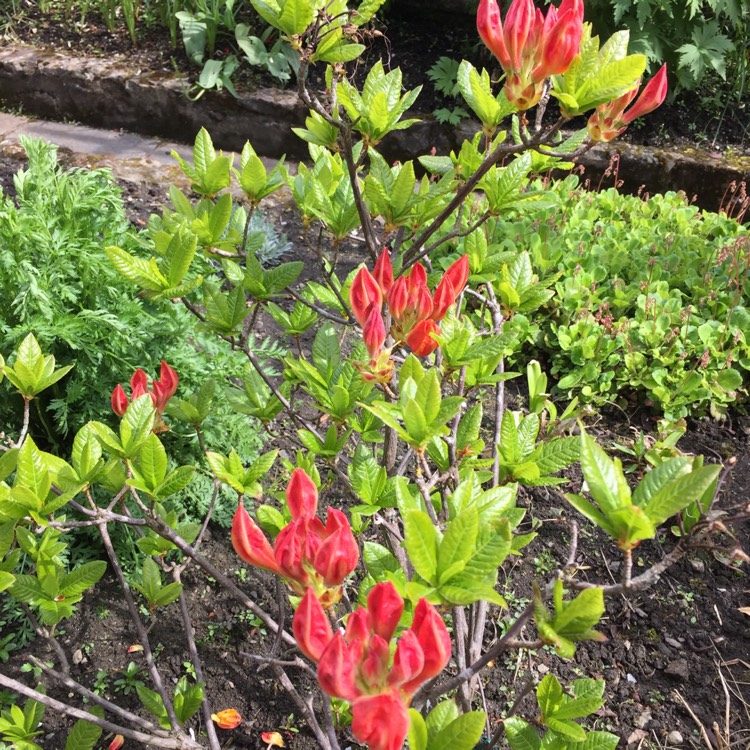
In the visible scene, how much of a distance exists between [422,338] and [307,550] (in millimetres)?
380

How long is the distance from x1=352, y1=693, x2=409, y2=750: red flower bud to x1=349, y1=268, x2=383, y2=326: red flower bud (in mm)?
541

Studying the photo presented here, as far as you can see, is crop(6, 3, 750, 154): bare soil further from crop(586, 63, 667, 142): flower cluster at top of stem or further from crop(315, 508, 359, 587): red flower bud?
crop(315, 508, 359, 587): red flower bud

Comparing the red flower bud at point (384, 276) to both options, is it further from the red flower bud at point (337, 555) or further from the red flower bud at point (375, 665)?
the red flower bud at point (375, 665)

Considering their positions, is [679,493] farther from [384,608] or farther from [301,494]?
[301,494]

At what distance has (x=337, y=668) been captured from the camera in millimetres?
689

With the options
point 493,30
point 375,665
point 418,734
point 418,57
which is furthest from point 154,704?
point 418,57

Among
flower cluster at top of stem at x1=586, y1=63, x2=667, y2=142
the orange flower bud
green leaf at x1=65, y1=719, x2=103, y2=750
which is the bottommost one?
the orange flower bud

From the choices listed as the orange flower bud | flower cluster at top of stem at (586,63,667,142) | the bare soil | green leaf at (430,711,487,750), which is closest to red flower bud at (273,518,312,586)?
green leaf at (430,711,487,750)

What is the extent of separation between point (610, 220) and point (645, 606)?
2.04 metres

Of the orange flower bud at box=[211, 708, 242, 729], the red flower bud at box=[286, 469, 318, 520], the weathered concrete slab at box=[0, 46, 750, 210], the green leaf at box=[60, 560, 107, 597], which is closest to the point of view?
the red flower bud at box=[286, 469, 318, 520]

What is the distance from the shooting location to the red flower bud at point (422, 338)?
1.04 m

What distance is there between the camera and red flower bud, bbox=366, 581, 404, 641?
0.74 meters

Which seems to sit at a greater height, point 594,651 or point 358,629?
point 358,629

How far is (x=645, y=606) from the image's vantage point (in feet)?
6.89
